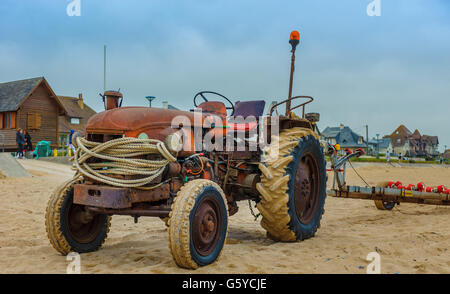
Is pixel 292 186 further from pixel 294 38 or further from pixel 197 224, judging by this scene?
pixel 294 38

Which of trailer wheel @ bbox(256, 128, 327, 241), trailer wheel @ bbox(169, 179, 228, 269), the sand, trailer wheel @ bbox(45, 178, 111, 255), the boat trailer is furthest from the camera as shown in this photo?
the boat trailer

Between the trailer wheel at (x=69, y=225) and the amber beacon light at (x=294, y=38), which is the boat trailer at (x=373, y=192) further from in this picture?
the trailer wheel at (x=69, y=225)

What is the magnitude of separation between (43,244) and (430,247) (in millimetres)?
4801

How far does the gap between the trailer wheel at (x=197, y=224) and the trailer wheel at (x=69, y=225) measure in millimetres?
1390

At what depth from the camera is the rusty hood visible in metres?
3.95

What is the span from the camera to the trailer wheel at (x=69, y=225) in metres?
4.15

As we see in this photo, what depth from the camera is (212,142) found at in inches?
188

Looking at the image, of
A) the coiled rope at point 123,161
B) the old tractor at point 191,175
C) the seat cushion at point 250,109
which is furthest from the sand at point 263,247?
the seat cushion at point 250,109

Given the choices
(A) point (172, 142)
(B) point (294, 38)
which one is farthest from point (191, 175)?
(B) point (294, 38)

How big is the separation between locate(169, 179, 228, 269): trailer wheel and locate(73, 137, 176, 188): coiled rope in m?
0.37

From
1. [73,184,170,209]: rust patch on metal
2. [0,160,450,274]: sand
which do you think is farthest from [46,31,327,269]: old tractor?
[0,160,450,274]: sand

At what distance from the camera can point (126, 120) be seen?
13.0 ft

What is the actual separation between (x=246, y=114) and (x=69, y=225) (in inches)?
110

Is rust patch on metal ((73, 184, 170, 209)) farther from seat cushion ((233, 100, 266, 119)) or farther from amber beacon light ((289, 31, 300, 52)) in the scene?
amber beacon light ((289, 31, 300, 52))
